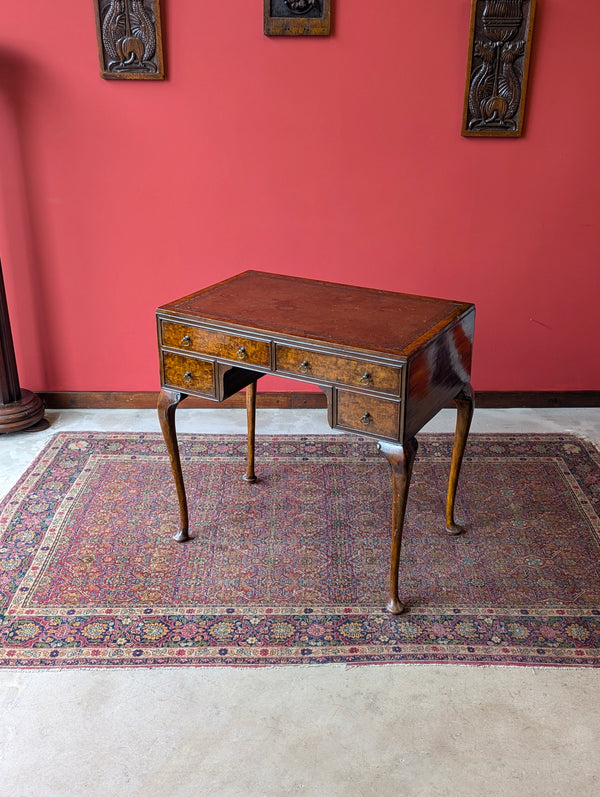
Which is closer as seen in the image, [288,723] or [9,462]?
[288,723]

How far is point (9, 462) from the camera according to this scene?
150 inches

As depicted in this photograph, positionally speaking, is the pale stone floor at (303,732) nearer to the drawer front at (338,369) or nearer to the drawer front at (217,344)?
the drawer front at (338,369)

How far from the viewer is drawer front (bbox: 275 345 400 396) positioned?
2461 mm

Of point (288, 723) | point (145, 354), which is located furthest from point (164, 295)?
point (288, 723)

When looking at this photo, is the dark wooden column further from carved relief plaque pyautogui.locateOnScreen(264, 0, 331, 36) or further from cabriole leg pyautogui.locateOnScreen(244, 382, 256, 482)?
carved relief plaque pyautogui.locateOnScreen(264, 0, 331, 36)

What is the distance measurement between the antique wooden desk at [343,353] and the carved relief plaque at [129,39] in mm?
1367

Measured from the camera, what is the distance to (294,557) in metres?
3.10

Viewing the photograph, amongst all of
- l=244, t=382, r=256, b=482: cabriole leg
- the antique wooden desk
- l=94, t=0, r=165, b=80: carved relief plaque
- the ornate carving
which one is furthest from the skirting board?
the ornate carving

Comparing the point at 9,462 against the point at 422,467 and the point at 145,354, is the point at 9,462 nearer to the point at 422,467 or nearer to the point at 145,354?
the point at 145,354

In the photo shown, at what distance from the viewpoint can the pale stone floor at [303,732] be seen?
2154 mm

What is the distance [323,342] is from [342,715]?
3.71ft

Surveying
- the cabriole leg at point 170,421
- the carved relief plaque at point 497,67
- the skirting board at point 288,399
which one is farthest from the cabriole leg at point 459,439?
the carved relief plaque at point 497,67

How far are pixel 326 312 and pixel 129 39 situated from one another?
1.91 m

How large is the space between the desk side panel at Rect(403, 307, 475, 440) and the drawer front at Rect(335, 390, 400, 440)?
5 centimetres
